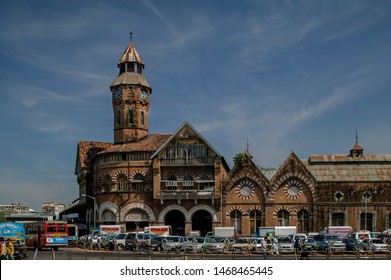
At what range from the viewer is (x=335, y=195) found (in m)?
75.9

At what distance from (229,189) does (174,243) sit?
21.3 metres

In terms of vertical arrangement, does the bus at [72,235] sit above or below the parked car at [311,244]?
below

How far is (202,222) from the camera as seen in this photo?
80.1m

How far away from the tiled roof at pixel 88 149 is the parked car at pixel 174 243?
37596 millimetres

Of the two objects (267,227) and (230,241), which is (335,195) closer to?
(267,227)

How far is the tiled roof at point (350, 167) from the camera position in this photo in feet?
250

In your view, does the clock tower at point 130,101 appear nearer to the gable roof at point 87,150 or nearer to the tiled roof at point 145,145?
the tiled roof at point 145,145

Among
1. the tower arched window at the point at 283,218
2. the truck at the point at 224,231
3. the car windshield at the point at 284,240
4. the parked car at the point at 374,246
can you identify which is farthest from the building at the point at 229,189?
the parked car at the point at 374,246

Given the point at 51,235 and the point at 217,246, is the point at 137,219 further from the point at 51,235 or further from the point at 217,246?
the point at 217,246

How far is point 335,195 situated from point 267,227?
10592mm

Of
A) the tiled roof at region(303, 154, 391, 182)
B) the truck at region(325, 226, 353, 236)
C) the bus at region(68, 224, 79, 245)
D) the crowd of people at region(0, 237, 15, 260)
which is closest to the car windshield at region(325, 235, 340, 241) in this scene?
the truck at region(325, 226, 353, 236)

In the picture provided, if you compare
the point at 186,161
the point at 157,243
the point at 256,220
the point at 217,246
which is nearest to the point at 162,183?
the point at 186,161
